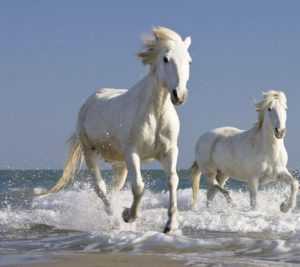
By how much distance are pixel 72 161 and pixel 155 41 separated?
9.93 ft

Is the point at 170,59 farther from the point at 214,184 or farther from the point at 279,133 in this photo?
the point at 214,184

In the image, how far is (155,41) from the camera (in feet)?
22.4

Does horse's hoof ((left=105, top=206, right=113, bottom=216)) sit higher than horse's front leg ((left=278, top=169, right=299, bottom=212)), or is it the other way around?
horse's front leg ((left=278, top=169, right=299, bottom=212))

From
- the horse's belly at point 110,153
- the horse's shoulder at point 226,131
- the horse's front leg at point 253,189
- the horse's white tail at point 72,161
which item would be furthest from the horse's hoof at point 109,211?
the horse's shoulder at point 226,131

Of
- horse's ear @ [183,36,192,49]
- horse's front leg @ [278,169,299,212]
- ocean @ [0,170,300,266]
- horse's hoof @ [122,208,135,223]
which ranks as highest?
horse's ear @ [183,36,192,49]

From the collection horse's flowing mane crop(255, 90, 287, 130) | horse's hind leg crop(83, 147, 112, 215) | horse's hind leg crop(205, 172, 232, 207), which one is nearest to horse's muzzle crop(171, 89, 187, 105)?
horse's hind leg crop(83, 147, 112, 215)

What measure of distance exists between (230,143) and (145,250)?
6.06 metres

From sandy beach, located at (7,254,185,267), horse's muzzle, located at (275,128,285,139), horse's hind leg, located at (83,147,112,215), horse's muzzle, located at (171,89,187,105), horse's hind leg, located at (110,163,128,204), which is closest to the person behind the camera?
sandy beach, located at (7,254,185,267)

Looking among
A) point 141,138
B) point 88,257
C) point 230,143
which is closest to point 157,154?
point 141,138

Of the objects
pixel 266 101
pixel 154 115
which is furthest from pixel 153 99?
pixel 266 101

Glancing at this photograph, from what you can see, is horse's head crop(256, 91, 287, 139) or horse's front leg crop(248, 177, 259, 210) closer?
horse's head crop(256, 91, 287, 139)

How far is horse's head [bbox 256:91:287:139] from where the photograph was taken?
980cm

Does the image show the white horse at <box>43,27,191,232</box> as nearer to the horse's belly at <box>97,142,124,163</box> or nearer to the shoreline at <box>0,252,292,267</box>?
the horse's belly at <box>97,142,124,163</box>

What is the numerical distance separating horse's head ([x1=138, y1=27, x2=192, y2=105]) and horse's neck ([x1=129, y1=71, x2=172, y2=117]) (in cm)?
9
